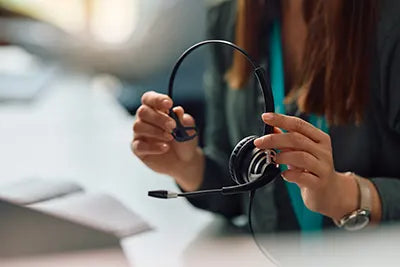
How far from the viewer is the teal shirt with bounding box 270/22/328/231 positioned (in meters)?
0.63

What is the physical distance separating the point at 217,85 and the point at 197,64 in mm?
58

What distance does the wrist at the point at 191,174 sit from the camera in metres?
0.71

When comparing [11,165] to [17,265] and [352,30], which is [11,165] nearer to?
[17,265]

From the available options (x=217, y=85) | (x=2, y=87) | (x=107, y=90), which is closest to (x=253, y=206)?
(x=217, y=85)

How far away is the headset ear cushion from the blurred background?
0.48ft

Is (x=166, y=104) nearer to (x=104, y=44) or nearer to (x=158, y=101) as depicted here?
(x=158, y=101)

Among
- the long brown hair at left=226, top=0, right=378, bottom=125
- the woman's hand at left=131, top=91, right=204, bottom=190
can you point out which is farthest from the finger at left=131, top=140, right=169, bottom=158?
the long brown hair at left=226, top=0, right=378, bottom=125

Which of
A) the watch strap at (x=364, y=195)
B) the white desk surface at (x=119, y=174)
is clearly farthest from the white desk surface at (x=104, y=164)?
the watch strap at (x=364, y=195)

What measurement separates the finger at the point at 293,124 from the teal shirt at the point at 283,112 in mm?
27

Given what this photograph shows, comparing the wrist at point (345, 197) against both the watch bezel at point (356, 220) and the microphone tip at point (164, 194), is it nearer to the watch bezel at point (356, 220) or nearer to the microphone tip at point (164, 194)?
the watch bezel at point (356, 220)

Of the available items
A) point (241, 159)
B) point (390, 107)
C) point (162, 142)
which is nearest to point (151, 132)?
point (162, 142)

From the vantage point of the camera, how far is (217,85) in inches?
34.4

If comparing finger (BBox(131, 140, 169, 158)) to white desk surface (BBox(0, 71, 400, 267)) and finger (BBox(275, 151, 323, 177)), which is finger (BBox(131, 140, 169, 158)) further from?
finger (BBox(275, 151, 323, 177))

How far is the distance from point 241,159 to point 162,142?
0.39 feet
